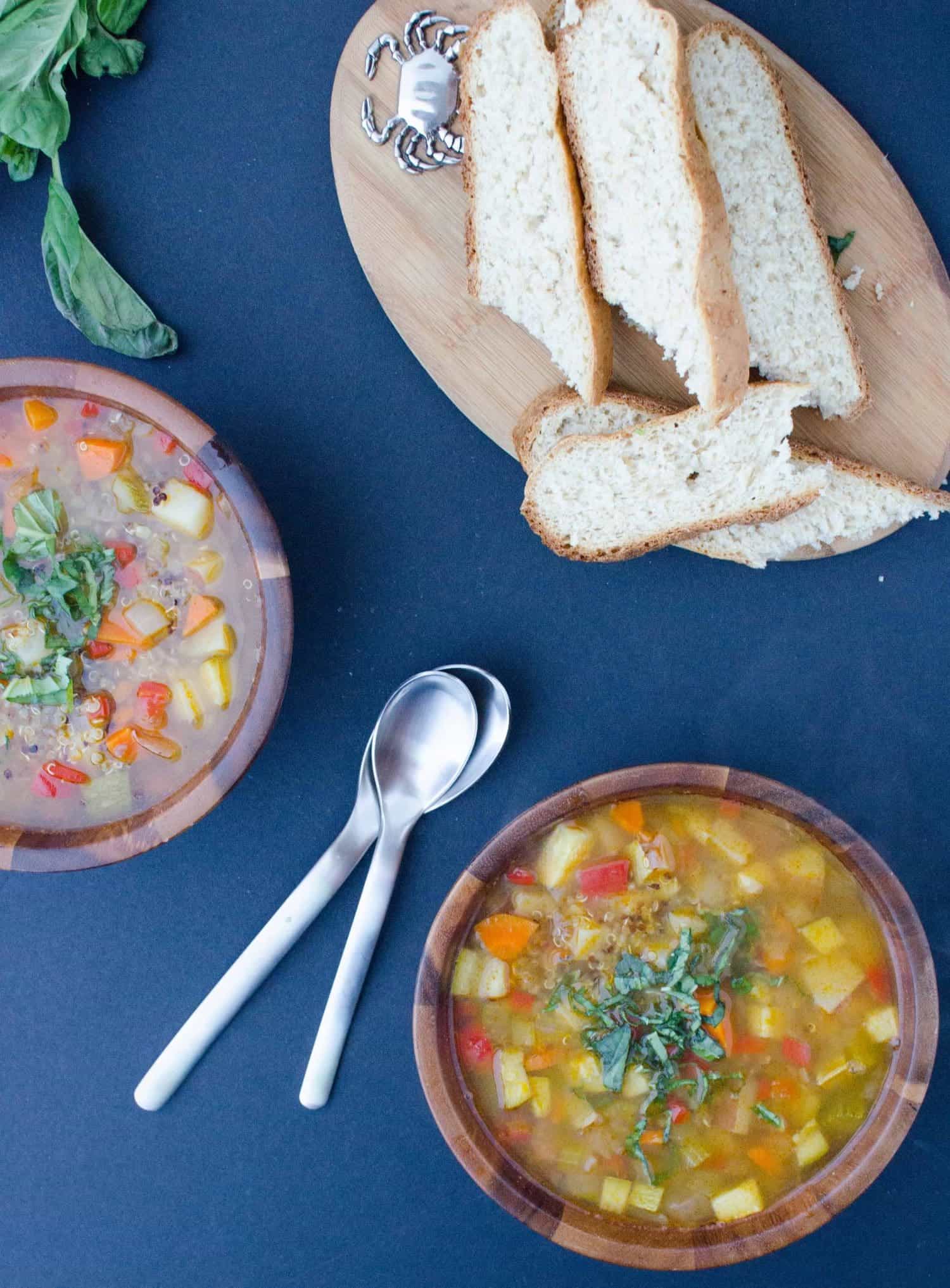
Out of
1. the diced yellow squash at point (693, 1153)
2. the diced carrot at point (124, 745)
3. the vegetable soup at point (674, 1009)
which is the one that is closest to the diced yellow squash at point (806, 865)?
the vegetable soup at point (674, 1009)

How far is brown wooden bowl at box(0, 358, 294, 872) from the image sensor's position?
2.28 metres

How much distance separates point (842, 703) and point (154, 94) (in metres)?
2.48

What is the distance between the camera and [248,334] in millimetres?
2686

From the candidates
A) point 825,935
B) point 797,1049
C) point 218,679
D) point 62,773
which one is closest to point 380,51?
point 218,679

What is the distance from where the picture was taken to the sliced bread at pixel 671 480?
95.7 inches

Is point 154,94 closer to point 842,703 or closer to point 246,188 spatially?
point 246,188

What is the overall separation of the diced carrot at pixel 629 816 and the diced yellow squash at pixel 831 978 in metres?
0.56

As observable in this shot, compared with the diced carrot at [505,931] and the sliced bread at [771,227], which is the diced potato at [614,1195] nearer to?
the diced carrot at [505,931]

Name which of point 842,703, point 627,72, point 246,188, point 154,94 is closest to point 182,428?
point 246,188

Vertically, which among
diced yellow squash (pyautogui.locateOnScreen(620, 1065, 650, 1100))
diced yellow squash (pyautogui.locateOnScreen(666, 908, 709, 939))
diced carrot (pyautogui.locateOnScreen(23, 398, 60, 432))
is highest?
diced carrot (pyautogui.locateOnScreen(23, 398, 60, 432))

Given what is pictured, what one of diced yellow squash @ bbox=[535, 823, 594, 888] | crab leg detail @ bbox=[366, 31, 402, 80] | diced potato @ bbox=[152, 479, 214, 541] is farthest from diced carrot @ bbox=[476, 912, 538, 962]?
crab leg detail @ bbox=[366, 31, 402, 80]

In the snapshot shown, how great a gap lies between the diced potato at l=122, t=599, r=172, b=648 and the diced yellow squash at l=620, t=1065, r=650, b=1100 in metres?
1.63

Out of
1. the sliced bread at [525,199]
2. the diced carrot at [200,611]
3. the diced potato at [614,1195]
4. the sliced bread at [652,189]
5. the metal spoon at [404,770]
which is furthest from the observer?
the metal spoon at [404,770]

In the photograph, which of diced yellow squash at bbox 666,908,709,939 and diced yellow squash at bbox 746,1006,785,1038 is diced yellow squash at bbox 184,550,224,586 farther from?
diced yellow squash at bbox 746,1006,785,1038
